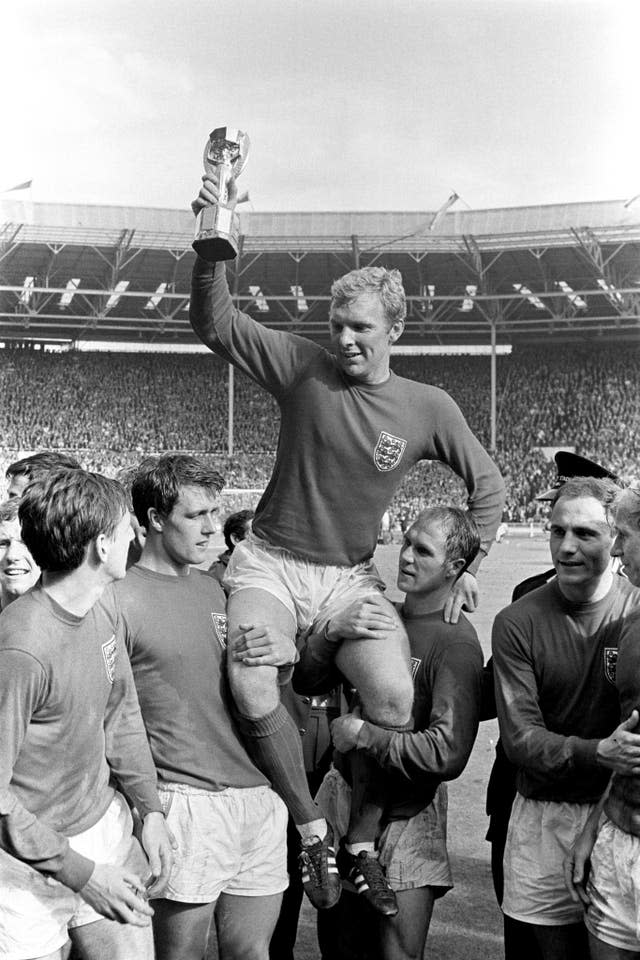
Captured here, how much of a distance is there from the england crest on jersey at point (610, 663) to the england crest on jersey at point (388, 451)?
93 cm

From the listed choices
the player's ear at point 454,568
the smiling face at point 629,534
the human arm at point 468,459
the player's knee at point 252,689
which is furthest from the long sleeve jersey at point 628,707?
the player's knee at point 252,689

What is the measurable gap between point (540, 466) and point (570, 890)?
3090 cm

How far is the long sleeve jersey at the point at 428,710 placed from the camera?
294 centimetres

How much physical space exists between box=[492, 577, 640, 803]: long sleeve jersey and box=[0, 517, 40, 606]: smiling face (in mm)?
1607

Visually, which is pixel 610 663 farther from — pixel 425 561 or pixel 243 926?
pixel 243 926

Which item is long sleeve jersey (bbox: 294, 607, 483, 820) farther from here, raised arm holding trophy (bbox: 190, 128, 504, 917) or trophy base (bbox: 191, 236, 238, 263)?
trophy base (bbox: 191, 236, 238, 263)

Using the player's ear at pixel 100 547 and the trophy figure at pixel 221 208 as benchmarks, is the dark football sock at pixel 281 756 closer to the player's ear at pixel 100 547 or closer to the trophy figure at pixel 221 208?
the player's ear at pixel 100 547

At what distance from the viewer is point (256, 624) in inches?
117

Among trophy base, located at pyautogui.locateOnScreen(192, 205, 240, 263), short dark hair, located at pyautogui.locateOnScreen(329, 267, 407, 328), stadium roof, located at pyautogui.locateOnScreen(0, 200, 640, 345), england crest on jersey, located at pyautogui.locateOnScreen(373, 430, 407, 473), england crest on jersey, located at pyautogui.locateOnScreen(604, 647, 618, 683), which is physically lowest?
england crest on jersey, located at pyautogui.locateOnScreen(604, 647, 618, 683)

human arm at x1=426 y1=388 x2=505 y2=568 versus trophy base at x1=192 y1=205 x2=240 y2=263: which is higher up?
trophy base at x1=192 y1=205 x2=240 y2=263

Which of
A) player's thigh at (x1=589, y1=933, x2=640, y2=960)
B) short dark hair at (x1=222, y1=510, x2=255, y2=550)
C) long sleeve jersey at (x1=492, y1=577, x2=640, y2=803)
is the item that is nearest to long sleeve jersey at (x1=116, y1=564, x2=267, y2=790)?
long sleeve jersey at (x1=492, y1=577, x2=640, y2=803)

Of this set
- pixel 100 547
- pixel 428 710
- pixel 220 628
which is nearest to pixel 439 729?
pixel 428 710

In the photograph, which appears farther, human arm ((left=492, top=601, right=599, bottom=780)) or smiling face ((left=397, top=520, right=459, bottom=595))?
smiling face ((left=397, top=520, right=459, bottom=595))

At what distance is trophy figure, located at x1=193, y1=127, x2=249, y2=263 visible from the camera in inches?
111
